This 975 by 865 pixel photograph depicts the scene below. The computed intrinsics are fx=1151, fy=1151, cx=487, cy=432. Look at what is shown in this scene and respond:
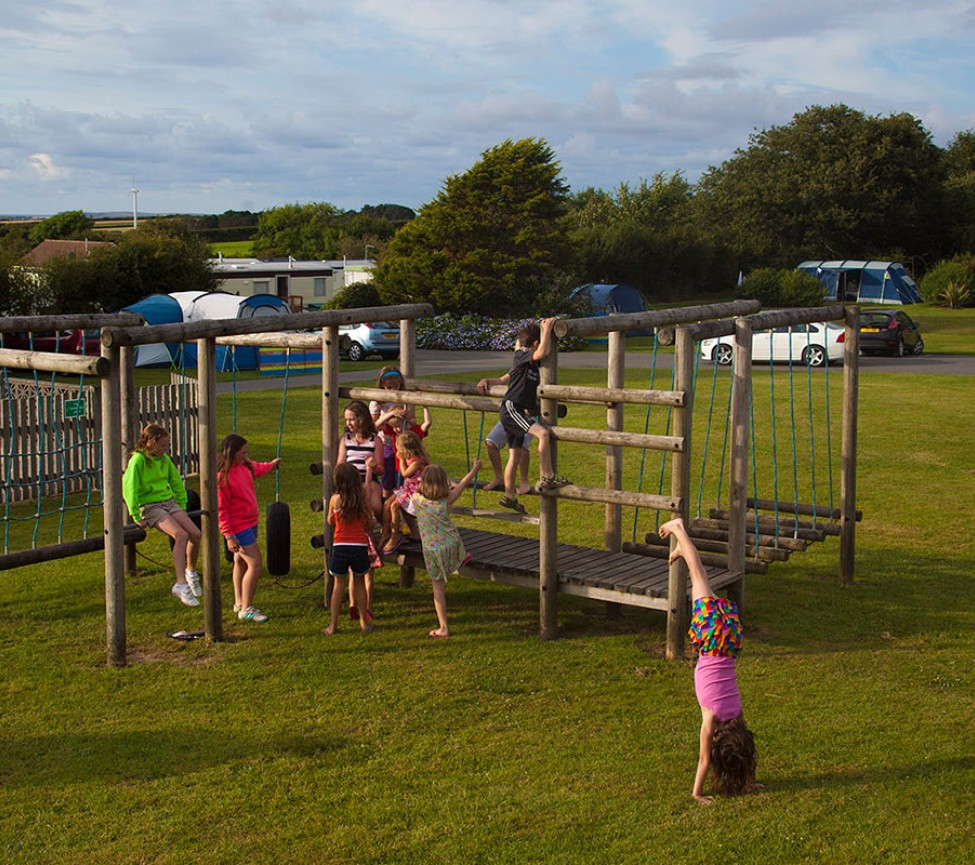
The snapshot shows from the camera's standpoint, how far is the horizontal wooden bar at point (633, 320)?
8.52 m

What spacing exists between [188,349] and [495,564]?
24837mm

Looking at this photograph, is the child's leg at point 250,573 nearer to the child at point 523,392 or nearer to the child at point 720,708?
the child at point 523,392

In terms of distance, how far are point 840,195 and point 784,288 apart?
538 inches

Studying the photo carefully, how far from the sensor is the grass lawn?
5844 mm

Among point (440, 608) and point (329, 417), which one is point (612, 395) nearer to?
point (440, 608)

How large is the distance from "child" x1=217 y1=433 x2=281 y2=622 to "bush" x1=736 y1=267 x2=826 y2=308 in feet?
138

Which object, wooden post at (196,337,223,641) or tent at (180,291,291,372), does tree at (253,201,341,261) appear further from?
wooden post at (196,337,223,641)

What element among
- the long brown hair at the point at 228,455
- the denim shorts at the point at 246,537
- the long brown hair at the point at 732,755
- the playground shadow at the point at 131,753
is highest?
the long brown hair at the point at 228,455

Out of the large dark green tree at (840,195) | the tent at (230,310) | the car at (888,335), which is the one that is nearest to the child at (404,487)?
the tent at (230,310)

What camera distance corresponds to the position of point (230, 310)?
33406 mm

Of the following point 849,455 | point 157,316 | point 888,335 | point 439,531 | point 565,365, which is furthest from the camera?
point 888,335

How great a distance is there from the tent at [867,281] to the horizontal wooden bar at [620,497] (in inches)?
1867

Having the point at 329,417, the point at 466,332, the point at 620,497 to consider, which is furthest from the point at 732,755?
the point at 466,332

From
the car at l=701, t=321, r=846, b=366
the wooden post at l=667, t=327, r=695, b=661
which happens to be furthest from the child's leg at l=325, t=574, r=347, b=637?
the car at l=701, t=321, r=846, b=366
